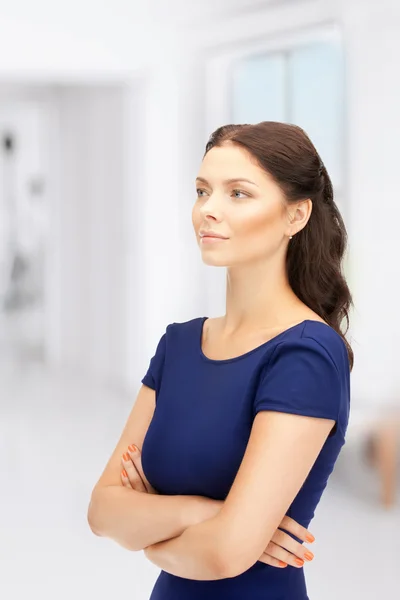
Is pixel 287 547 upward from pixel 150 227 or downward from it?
downward

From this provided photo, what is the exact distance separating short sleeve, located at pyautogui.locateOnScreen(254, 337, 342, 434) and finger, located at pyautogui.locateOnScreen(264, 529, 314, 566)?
0.63 ft

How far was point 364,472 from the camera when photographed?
3980mm

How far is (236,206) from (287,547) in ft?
1.61

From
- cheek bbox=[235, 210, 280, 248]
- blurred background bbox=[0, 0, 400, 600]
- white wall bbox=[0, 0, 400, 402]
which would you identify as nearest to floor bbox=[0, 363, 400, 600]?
blurred background bbox=[0, 0, 400, 600]

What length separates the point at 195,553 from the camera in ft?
3.73

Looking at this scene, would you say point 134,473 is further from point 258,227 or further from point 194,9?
point 194,9

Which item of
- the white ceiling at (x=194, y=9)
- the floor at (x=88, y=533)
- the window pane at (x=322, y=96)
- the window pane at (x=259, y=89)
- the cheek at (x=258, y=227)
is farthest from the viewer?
the white ceiling at (x=194, y=9)

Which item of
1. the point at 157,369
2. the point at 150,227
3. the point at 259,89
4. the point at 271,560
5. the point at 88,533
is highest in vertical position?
the point at 259,89

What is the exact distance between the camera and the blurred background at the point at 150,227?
11.2 ft

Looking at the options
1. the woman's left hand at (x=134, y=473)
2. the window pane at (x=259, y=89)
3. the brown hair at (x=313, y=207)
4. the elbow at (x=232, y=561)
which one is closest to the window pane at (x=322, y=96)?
the window pane at (x=259, y=89)

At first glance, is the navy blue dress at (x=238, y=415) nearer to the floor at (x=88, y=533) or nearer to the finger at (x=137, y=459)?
the finger at (x=137, y=459)

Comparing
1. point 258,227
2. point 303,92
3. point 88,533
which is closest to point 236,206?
point 258,227

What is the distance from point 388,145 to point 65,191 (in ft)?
14.0

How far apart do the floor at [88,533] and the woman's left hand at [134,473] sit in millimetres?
1744
